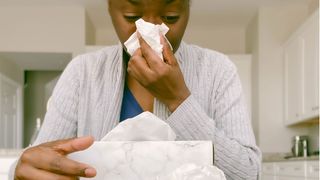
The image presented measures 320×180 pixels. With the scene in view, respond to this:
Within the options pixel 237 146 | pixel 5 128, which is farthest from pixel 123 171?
pixel 5 128

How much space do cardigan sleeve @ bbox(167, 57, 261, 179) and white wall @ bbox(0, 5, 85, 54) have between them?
3961mm

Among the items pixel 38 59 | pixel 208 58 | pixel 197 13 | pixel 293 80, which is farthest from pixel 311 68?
pixel 208 58

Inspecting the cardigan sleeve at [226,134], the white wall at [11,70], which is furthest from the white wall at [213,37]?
the cardigan sleeve at [226,134]

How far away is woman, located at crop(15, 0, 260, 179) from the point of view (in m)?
0.47

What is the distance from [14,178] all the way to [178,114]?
191 mm

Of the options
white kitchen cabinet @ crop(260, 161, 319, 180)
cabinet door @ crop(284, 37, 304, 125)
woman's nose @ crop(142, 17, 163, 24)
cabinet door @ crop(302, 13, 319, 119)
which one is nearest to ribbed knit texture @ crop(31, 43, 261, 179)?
Answer: woman's nose @ crop(142, 17, 163, 24)

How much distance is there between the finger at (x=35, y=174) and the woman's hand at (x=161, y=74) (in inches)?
5.6

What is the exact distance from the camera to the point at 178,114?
0.54 m

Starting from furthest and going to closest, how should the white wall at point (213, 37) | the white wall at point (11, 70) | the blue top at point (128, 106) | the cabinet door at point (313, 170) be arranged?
the white wall at point (213, 37), the white wall at point (11, 70), the cabinet door at point (313, 170), the blue top at point (128, 106)

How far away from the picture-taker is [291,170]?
130 inches

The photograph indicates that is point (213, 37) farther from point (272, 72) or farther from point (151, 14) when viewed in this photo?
point (151, 14)

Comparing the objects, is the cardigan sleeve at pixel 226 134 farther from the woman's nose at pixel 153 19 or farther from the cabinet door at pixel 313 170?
the cabinet door at pixel 313 170

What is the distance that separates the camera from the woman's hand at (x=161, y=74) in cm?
52

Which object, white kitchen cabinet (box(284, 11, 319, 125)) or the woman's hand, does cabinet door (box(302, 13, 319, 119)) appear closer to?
white kitchen cabinet (box(284, 11, 319, 125))
